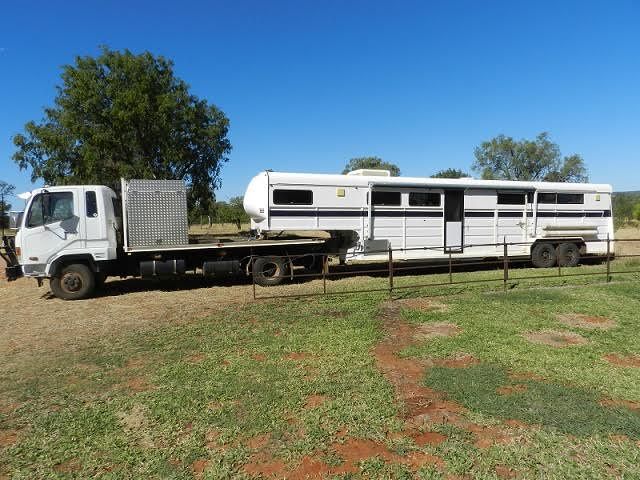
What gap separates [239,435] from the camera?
353cm

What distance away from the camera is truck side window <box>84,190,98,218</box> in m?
9.42

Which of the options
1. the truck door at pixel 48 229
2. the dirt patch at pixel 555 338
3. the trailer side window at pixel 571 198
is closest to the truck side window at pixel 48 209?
the truck door at pixel 48 229

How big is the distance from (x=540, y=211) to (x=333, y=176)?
639 cm

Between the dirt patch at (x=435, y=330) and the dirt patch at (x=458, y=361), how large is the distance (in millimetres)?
820

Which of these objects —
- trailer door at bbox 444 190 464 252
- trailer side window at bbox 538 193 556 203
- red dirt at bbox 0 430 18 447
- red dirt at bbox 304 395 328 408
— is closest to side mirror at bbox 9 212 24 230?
red dirt at bbox 0 430 18 447

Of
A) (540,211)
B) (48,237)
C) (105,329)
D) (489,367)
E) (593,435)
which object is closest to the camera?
(593,435)

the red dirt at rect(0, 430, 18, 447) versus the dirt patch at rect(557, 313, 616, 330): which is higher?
the dirt patch at rect(557, 313, 616, 330)

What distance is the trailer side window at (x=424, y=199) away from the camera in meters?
11.9

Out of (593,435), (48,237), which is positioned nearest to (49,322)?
(48,237)

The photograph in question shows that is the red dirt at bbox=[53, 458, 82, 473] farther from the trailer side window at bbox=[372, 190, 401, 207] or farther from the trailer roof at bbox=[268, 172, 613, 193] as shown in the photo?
the trailer side window at bbox=[372, 190, 401, 207]

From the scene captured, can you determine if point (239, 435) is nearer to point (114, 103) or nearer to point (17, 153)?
point (114, 103)

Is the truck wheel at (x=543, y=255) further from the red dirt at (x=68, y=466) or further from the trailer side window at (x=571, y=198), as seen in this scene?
the red dirt at (x=68, y=466)

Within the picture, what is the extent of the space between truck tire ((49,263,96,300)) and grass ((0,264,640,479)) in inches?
107

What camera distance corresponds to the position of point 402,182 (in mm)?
11695
